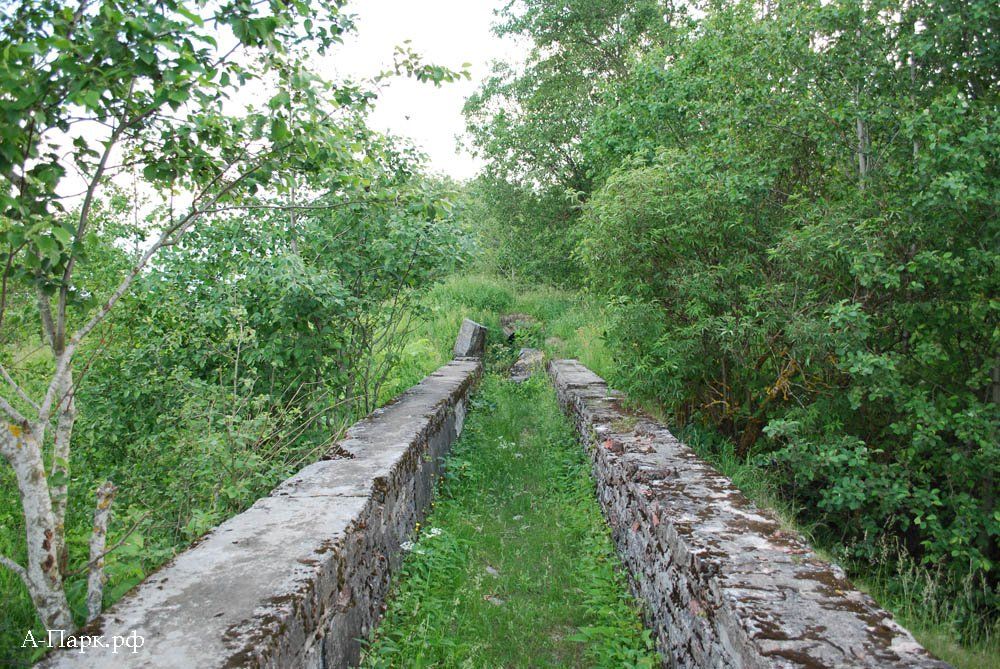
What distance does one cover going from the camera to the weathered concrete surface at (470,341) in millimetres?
11648

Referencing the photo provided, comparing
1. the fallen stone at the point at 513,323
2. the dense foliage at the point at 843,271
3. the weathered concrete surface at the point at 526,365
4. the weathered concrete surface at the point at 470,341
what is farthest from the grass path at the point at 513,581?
the fallen stone at the point at 513,323

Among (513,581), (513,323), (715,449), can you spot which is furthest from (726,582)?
(513,323)

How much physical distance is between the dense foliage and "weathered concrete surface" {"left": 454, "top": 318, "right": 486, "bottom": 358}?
5.54 m

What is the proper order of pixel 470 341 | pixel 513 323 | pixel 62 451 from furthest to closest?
pixel 513 323 < pixel 470 341 < pixel 62 451

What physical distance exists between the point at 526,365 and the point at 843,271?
23.1 feet

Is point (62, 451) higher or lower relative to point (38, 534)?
higher

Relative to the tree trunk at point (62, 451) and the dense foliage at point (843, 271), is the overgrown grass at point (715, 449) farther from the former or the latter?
the tree trunk at point (62, 451)

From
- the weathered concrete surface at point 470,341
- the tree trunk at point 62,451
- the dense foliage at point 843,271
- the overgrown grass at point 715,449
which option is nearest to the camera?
the tree trunk at point 62,451

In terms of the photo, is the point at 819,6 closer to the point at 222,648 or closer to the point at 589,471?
the point at 589,471

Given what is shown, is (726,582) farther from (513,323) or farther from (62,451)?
(513,323)

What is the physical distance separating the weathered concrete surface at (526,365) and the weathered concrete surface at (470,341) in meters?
0.79

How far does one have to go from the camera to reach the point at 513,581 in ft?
12.3

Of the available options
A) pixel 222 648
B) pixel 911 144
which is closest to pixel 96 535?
pixel 222 648

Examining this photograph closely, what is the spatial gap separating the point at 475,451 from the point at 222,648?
4.84 m
